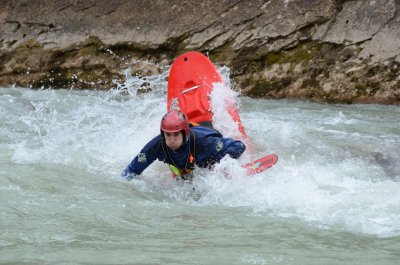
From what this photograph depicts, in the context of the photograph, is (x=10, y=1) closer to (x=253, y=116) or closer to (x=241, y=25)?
(x=241, y=25)

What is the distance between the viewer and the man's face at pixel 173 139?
15.8 feet

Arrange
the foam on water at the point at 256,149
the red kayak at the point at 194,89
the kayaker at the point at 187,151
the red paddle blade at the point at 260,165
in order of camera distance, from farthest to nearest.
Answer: the red kayak at the point at 194,89 < the red paddle blade at the point at 260,165 < the kayaker at the point at 187,151 < the foam on water at the point at 256,149

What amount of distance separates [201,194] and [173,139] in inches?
20.9

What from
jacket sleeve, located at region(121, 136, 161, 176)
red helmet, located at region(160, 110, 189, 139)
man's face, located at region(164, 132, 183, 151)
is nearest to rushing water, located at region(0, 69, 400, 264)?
jacket sleeve, located at region(121, 136, 161, 176)

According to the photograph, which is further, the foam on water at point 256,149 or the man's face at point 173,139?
the man's face at point 173,139

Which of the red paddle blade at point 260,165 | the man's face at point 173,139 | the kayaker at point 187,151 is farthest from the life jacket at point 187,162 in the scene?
the red paddle blade at point 260,165

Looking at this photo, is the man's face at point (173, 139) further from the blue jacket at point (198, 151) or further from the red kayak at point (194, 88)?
the red kayak at point (194, 88)

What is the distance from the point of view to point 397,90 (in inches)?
345

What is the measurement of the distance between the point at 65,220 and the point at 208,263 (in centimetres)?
111

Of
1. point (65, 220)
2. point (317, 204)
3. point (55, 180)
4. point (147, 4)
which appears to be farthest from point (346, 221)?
point (147, 4)

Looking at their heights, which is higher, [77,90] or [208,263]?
[77,90]

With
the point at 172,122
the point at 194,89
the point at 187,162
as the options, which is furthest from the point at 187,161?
the point at 194,89

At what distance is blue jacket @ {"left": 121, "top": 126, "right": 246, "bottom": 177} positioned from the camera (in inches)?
199

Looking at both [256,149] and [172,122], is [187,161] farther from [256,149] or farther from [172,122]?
[256,149]
